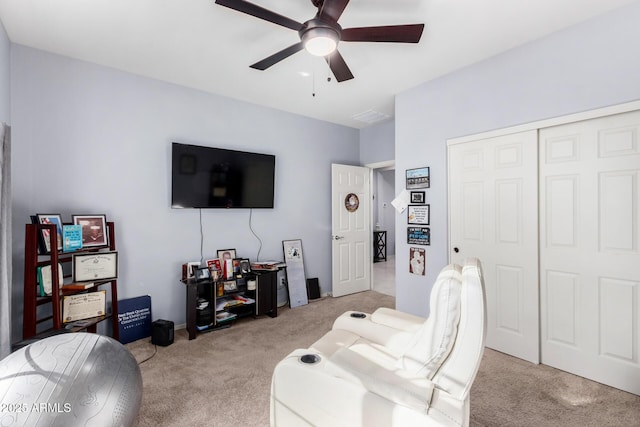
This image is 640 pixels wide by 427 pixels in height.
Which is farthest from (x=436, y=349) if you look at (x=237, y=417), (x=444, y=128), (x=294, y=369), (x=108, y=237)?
(x=108, y=237)

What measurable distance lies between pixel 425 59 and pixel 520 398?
2.88 meters

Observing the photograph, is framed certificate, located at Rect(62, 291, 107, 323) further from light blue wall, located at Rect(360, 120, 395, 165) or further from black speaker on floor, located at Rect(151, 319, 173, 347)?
light blue wall, located at Rect(360, 120, 395, 165)

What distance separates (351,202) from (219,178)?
219 centimetres

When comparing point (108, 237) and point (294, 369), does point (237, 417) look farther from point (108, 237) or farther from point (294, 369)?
point (108, 237)

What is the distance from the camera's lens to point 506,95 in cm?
281

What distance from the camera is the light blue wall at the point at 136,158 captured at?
271 centimetres

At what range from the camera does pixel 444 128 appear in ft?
10.8

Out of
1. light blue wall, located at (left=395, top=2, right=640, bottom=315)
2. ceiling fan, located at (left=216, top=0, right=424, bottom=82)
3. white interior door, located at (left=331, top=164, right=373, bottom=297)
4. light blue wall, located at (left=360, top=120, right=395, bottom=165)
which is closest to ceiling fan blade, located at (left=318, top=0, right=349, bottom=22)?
ceiling fan, located at (left=216, top=0, right=424, bottom=82)

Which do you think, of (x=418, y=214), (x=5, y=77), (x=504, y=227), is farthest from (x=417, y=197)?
(x=5, y=77)

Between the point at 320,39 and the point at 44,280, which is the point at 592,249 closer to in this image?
the point at 320,39

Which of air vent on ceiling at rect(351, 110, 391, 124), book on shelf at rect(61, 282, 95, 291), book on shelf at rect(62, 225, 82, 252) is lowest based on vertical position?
book on shelf at rect(61, 282, 95, 291)

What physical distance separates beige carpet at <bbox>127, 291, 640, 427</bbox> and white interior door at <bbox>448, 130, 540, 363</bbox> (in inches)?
11.6

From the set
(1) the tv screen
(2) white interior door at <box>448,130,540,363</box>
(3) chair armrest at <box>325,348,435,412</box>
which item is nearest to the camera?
(3) chair armrest at <box>325,348,435,412</box>

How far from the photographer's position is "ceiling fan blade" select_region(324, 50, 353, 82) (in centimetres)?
225
